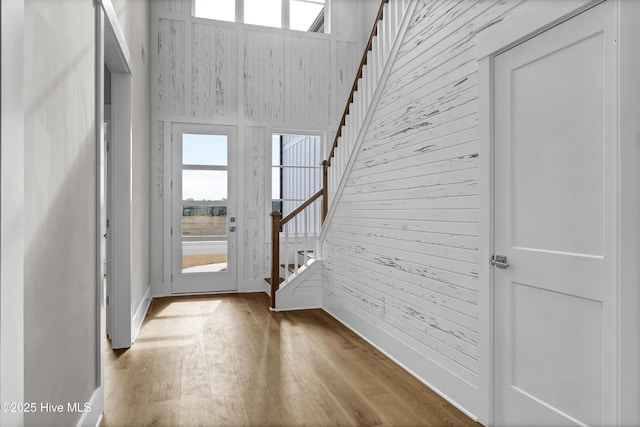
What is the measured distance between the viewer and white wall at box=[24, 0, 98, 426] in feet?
4.54

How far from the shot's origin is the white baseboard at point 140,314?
3536 mm

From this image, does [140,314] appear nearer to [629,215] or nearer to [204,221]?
[204,221]

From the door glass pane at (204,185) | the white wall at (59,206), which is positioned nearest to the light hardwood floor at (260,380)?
the white wall at (59,206)

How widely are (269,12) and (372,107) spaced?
3.23 m

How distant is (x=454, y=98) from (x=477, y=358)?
146 cm

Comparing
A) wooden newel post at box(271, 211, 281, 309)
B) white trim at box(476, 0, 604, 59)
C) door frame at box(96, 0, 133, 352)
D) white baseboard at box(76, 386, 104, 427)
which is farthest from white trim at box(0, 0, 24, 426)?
wooden newel post at box(271, 211, 281, 309)

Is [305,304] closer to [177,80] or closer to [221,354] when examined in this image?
[221,354]

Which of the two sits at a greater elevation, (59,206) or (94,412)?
(59,206)

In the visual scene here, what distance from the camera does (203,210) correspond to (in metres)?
5.44

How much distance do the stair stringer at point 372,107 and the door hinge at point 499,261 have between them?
1777 mm

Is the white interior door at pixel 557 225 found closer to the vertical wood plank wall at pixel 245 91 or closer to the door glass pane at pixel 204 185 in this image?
the vertical wood plank wall at pixel 245 91

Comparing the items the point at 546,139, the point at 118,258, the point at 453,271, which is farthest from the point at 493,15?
the point at 118,258

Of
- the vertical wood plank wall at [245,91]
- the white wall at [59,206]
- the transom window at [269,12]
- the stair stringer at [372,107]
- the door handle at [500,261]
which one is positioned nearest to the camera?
the white wall at [59,206]

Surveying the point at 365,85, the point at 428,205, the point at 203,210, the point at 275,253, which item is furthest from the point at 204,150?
the point at 428,205
